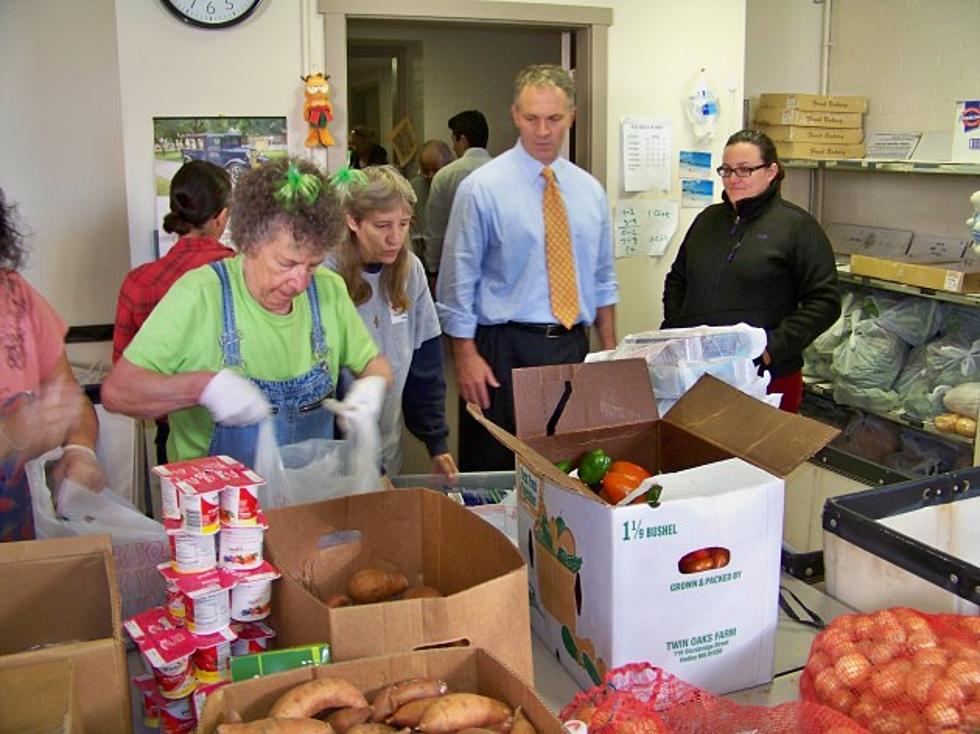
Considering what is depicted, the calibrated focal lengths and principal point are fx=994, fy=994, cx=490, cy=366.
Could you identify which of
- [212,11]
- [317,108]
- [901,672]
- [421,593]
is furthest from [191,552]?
[212,11]

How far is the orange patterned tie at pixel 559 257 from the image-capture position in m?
3.21

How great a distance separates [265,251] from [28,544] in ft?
2.30

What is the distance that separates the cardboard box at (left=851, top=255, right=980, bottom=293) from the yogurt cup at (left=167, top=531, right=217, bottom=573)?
10.6 ft

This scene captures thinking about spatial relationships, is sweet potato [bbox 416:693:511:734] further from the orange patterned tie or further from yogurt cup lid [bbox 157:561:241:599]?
the orange patterned tie

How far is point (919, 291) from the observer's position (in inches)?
151

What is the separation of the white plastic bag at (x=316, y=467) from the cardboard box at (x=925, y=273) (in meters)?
2.65

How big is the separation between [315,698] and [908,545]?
0.90 m

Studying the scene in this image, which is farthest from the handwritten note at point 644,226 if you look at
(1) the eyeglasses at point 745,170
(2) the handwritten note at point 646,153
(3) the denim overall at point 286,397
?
(3) the denim overall at point 286,397

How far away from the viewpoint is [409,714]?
1.08 m

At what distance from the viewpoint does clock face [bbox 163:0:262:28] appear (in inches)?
133

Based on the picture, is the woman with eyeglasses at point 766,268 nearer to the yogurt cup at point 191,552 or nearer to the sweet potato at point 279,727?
the yogurt cup at point 191,552

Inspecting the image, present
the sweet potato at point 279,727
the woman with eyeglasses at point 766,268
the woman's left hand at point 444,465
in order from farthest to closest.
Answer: the woman with eyeglasses at point 766,268, the woman's left hand at point 444,465, the sweet potato at point 279,727

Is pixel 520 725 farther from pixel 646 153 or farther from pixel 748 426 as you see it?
pixel 646 153

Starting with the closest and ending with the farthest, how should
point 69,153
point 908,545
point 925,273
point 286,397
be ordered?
1. point 908,545
2. point 286,397
3. point 925,273
4. point 69,153
